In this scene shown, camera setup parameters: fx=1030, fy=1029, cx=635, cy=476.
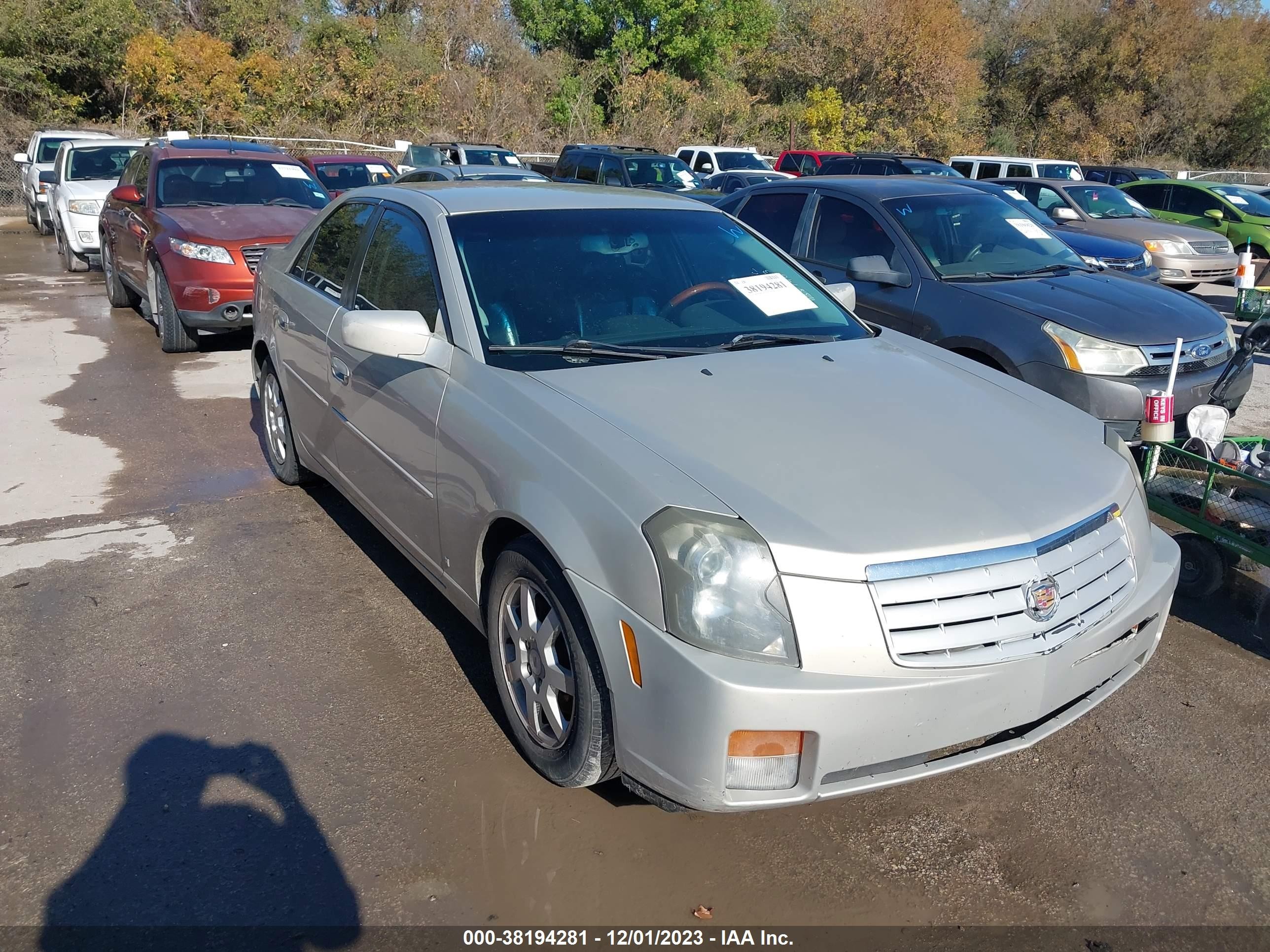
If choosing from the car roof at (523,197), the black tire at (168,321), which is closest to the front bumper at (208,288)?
the black tire at (168,321)

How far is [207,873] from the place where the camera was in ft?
9.23

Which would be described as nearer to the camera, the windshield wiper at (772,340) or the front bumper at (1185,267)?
the windshield wiper at (772,340)

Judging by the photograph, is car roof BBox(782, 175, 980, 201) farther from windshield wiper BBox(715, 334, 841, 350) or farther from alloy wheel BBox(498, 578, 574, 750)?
alloy wheel BBox(498, 578, 574, 750)

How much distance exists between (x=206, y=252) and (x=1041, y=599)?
7.80 metres

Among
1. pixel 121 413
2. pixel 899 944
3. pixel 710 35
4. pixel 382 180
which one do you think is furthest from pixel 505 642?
pixel 710 35

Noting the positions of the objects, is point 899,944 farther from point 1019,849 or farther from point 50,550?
point 50,550

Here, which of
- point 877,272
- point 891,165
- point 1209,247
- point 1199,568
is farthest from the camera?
point 891,165

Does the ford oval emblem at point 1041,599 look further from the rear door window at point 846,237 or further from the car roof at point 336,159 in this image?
the car roof at point 336,159

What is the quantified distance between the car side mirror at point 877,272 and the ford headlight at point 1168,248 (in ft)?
29.8

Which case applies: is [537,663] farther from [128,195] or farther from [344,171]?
[344,171]

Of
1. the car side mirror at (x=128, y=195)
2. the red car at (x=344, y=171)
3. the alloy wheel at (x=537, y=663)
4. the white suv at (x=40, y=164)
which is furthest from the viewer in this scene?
the white suv at (x=40, y=164)

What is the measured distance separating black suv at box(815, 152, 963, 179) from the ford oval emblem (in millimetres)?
15986

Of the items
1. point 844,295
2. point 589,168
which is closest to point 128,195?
point 844,295

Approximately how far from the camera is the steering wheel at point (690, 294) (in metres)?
3.92
